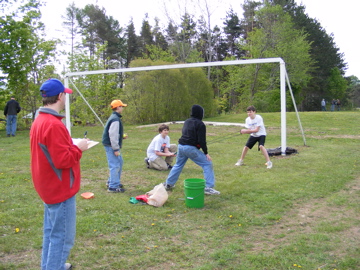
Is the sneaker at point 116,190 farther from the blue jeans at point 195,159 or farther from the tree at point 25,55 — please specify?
the tree at point 25,55

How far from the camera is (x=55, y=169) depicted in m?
2.76

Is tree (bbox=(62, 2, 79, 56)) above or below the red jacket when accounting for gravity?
above

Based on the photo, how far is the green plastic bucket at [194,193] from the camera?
553 cm

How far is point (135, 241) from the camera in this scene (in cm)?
432

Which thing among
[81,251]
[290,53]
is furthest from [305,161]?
[290,53]

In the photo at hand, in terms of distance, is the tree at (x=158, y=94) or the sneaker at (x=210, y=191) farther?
the tree at (x=158, y=94)

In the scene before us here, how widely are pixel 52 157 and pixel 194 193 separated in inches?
127

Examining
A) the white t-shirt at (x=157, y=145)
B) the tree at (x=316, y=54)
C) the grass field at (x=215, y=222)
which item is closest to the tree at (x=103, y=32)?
the tree at (x=316, y=54)

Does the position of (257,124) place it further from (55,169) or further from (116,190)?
(55,169)

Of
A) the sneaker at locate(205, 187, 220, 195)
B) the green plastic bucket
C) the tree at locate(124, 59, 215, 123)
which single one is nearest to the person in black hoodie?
the sneaker at locate(205, 187, 220, 195)

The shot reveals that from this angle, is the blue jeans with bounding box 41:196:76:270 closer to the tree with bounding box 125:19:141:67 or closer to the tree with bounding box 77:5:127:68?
the tree with bounding box 77:5:127:68

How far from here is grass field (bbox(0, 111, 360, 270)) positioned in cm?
381

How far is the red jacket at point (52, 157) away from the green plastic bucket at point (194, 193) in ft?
9.50

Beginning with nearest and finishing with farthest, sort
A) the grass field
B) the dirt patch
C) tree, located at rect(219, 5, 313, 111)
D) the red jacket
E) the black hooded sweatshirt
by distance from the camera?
the red jacket < the grass field < the dirt patch < the black hooded sweatshirt < tree, located at rect(219, 5, 313, 111)
